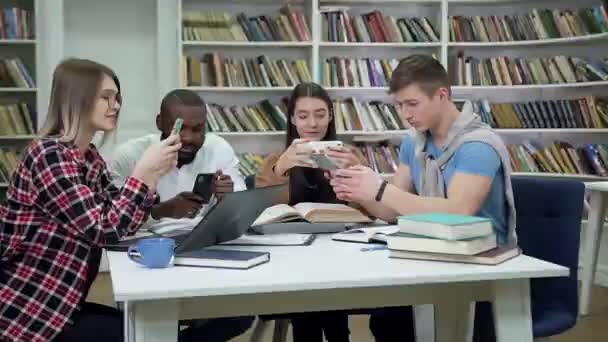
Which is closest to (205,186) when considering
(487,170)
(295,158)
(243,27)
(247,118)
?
(295,158)

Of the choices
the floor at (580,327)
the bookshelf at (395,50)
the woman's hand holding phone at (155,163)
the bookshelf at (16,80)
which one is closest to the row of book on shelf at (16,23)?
the bookshelf at (16,80)

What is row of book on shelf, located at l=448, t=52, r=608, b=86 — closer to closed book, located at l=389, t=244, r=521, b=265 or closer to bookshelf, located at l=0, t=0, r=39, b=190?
bookshelf, located at l=0, t=0, r=39, b=190

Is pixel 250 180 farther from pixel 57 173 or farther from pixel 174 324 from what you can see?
pixel 174 324

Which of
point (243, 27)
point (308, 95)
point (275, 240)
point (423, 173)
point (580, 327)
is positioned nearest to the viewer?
point (275, 240)

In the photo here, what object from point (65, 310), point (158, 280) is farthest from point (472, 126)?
point (65, 310)

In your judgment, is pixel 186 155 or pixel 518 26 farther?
pixel 518 26

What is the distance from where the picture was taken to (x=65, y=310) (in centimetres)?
166

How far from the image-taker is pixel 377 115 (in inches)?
198

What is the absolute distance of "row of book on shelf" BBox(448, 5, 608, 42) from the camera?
491cm

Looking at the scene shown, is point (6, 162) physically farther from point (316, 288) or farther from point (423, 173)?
point (316, 288)

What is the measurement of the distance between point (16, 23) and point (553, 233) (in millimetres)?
3973

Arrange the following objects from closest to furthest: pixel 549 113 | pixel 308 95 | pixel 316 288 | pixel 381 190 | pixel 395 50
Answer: pixel 316 288 < pixel 381 190 < pixel 308 95 < pixel 549 113 < pixel 395 50

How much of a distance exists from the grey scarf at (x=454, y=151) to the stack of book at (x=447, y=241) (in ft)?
1.34

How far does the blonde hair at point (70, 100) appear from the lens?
5.81ft
